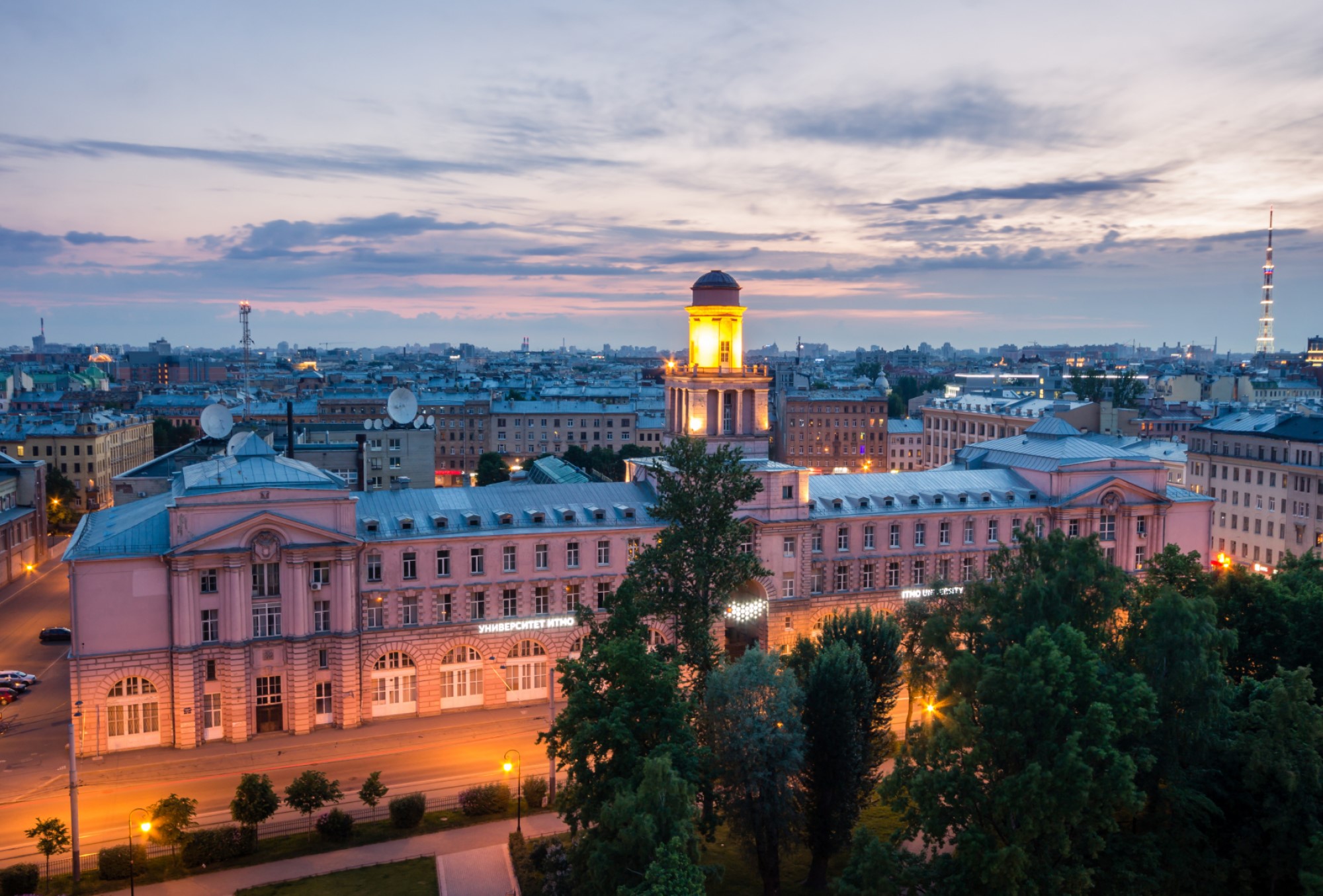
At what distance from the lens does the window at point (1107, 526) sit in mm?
83000

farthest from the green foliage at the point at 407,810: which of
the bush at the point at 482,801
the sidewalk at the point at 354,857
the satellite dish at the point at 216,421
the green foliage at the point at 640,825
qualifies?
the satellite dish at the point at 216,421

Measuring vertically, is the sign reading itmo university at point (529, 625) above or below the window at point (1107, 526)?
below

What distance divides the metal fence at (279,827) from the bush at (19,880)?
1.98 m

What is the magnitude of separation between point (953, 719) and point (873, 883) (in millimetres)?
6540

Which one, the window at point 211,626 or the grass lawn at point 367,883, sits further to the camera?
the window at point 211,626

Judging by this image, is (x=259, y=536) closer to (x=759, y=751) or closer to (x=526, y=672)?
(x=526, y=672)

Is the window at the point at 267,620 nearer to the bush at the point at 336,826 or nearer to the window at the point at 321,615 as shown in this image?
the window at the point at 321,615

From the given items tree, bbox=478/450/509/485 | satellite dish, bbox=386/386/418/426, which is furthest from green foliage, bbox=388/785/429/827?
tree, bbox=478/450/509/485

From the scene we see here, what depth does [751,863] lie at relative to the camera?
158ft

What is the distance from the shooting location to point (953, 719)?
127 ft

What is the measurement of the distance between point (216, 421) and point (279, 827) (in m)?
57.8

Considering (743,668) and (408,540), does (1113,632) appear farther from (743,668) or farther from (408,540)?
(408,540)

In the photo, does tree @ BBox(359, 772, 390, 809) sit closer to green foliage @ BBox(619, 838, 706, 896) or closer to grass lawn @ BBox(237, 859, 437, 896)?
grass lawn @ BBox(237, 859, 437, 896)

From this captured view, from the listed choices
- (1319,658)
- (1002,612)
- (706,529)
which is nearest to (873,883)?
(1002,612)
